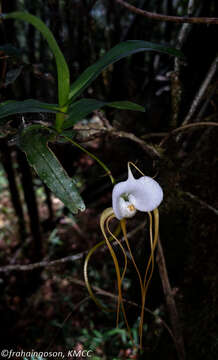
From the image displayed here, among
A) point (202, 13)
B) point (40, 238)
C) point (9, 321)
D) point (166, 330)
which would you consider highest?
point (202, 13)

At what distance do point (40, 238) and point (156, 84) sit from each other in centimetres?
85

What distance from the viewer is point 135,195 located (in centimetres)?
43

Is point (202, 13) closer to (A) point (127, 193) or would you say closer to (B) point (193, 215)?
(B) point (193, 215)

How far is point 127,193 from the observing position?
44 centimetres

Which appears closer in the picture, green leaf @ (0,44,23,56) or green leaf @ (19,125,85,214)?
green leaf @ (19,125,85,214)

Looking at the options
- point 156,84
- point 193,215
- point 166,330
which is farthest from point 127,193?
point 156,84

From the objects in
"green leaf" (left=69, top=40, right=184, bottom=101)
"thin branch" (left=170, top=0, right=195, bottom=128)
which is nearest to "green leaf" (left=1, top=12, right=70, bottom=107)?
"green leaf" (left=69, top=40, right=184, bottom=101)

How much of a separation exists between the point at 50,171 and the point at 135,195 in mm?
153

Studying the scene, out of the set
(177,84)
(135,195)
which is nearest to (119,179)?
(135,195)

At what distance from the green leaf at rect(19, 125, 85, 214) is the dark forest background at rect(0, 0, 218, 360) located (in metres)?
0.08

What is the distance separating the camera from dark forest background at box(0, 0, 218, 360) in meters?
0.67

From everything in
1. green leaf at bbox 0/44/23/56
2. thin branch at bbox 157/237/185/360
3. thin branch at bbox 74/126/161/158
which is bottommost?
thin branch at bbox 157/237/185/360

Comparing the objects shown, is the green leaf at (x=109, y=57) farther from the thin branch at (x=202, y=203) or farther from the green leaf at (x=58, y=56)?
the thin branch at (x=202, y=203)

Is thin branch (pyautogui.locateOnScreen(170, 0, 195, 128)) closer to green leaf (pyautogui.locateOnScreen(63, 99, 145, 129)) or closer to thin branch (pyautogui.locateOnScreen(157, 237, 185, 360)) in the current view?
green leaf (pyautogui.locateOnScreen(63, 99, 145, 129))
